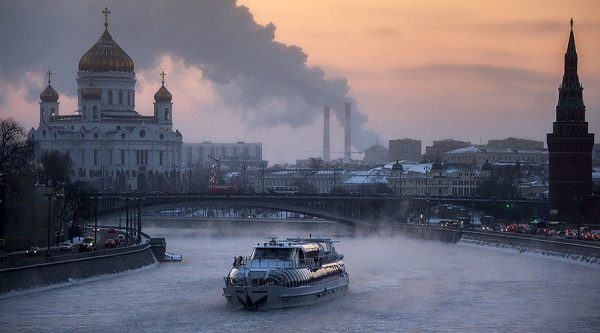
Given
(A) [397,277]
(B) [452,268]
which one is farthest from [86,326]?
(B) [452,268]

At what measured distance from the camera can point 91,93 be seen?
7623 inches

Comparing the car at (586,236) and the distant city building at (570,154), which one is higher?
the distant city building at (570,154)

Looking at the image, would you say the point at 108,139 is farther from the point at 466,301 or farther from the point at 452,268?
the point at 466,301

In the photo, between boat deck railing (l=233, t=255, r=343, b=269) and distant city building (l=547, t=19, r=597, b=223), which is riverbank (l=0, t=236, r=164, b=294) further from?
distant city building (l=547, t=19, r=597, b=223)

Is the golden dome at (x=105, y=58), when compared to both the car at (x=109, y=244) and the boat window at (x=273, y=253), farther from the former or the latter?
the boat window at (x=273, y=253)

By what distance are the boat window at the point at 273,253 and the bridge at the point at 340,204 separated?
186 ft

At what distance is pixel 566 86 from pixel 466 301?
52435 mm

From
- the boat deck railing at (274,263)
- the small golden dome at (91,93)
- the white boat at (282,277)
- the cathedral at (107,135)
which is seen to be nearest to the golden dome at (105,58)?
the cathedral at (107,135)

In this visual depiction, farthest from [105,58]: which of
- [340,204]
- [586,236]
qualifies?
[586,236]

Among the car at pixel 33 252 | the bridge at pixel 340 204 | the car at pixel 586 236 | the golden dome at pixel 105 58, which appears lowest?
the car at pixel 33 252

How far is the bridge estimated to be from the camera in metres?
126

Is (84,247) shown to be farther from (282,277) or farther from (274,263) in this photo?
(282,277)

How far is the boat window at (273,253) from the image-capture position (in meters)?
66.1

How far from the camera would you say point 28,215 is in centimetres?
8388
